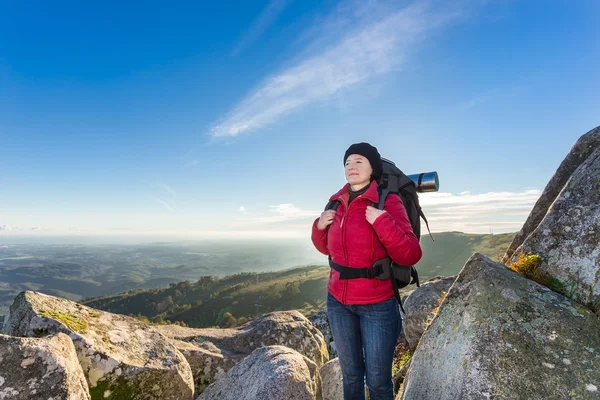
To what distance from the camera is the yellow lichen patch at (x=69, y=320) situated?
7250 millimetres

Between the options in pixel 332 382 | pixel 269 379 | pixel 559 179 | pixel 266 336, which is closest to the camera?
pixel 269 379

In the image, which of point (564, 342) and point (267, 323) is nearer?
point (564, 342)

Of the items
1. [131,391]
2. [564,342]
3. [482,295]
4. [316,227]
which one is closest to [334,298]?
[316,227]

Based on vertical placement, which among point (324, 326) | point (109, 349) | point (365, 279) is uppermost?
point (365, 279)

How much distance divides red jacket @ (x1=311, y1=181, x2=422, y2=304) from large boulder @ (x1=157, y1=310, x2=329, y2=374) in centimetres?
752

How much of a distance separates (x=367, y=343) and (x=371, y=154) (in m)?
3.20

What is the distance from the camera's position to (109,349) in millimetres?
7410

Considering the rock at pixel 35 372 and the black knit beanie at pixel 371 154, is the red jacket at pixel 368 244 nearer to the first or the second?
the black knit beanie at pixel 371 154

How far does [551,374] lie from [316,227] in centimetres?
394

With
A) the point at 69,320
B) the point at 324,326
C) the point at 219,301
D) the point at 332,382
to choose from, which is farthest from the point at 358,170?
the point at 219,301

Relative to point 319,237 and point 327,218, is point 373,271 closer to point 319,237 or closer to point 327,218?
point 327,218

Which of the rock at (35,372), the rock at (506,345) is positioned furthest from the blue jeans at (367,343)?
the rock at (35,372)

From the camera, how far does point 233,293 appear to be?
150m

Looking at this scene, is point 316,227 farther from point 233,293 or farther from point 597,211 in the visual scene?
point 233,293
